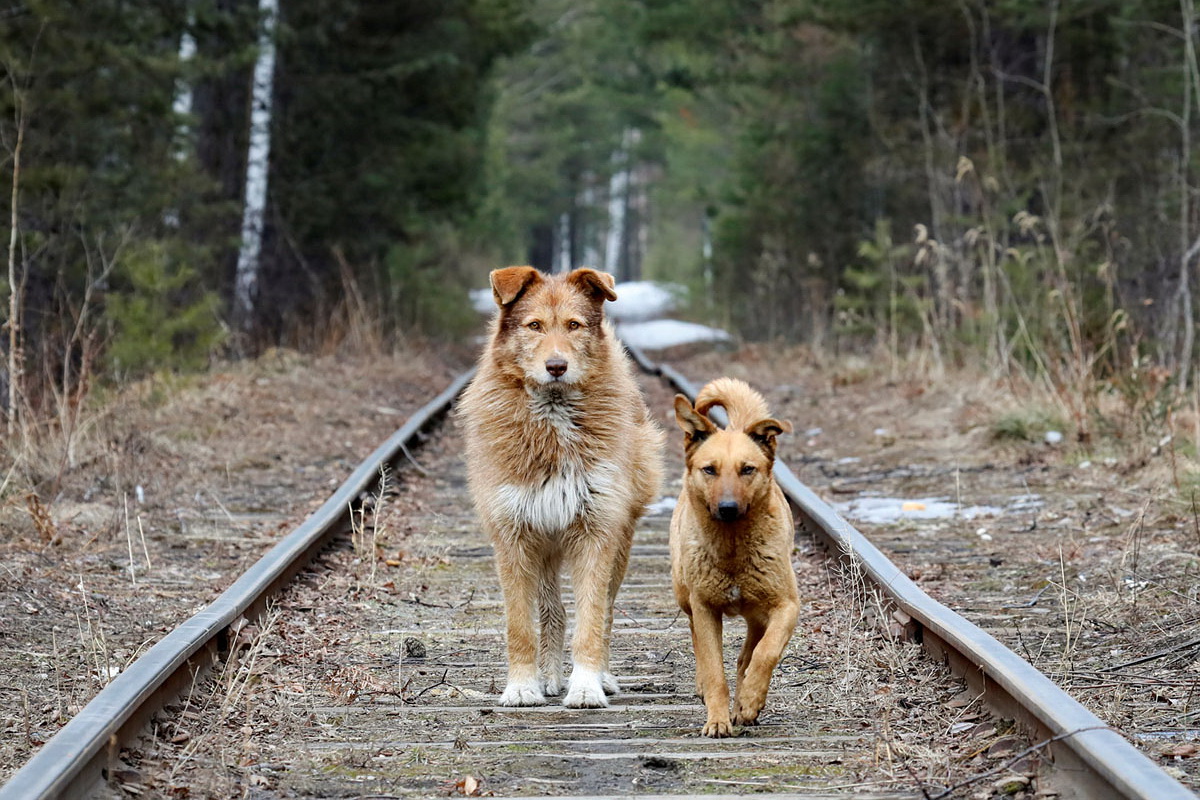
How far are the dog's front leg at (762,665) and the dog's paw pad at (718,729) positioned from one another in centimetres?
11

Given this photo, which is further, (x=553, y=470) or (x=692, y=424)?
Answer: (x=553, y=470)

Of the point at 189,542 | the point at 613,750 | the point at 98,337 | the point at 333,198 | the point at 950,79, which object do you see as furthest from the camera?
the point at 333,198

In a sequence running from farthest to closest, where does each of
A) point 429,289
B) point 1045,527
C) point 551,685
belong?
1. point 429,289
2. point 1045,527
3. point 551,685

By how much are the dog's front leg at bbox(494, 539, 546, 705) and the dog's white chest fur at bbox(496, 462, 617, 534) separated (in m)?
0.13

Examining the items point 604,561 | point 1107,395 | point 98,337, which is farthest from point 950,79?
point 604,561

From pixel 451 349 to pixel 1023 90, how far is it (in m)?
11.7

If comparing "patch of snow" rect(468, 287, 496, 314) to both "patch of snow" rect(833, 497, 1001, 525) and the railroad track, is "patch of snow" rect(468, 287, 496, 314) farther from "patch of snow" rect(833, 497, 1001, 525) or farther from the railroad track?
the railroad track

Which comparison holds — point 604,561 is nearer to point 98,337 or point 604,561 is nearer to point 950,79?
point 98,337

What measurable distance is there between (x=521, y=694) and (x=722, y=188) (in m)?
24.6

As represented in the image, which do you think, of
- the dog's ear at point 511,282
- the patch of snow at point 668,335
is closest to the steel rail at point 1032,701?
the dog's ear at point 511,282

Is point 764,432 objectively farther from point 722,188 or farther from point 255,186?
point 722,188

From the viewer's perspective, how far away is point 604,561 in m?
5.89

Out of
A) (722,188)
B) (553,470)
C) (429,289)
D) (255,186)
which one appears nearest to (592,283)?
(553,470)

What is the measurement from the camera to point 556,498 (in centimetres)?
589
